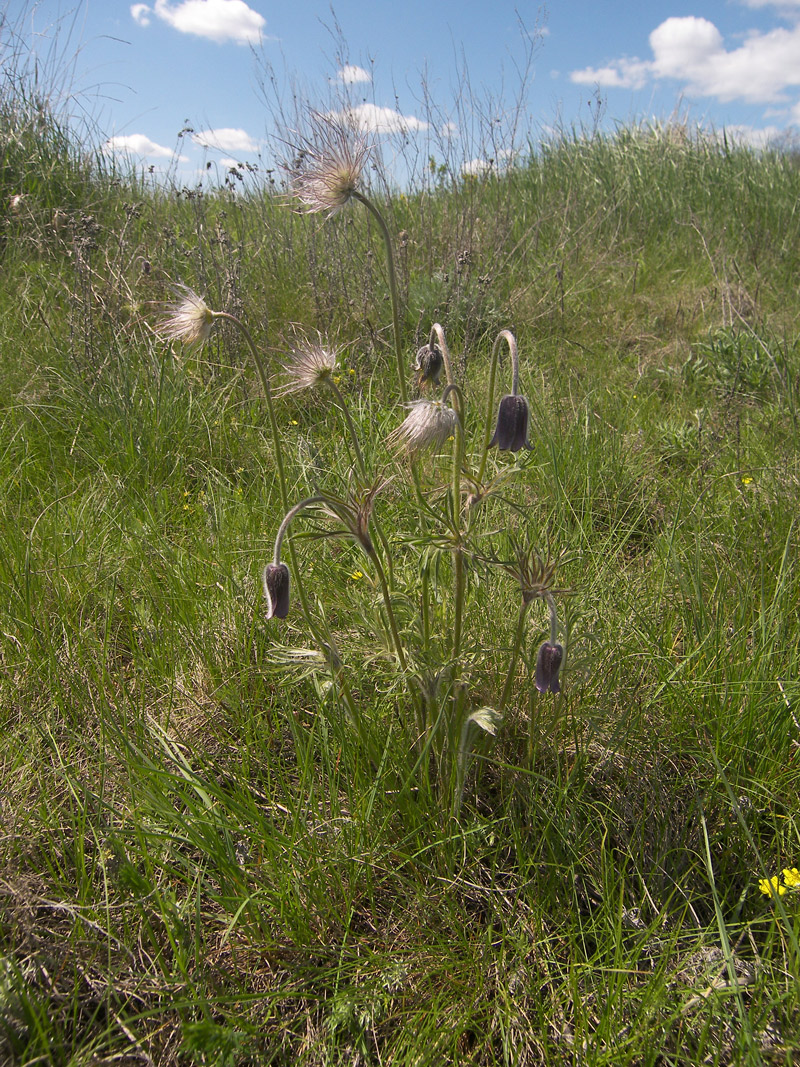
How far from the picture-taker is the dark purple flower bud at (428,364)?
4.40ft

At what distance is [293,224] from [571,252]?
1.92m

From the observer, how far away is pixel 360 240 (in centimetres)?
433

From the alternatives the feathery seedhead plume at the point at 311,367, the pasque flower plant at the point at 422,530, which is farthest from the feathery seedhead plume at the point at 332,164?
the feathery seedhead plume at the point at 311,367

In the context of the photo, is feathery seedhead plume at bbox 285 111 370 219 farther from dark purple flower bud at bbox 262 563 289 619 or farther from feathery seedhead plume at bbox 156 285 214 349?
dark purple flower bud at bbox 262 563 289 619

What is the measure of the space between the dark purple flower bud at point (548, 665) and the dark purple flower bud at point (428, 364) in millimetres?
573

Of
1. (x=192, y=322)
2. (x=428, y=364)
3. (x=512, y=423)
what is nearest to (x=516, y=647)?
(x=512, y=423)

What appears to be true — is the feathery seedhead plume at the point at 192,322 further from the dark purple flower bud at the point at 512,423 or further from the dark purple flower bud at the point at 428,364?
the dark purple flower bud at the point at 512,423

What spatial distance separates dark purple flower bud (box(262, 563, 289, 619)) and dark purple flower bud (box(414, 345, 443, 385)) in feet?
1.56

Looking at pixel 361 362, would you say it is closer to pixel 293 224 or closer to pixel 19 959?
pixel 293 224

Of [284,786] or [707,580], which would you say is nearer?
[284,786]

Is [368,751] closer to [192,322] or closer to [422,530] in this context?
[422,530]

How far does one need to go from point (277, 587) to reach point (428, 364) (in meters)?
0.53

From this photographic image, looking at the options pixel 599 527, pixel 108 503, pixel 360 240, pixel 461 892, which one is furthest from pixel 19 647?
pixel 360 240

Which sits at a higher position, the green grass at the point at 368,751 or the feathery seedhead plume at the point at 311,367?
the feathery seedhead plume at the point at 311,367
